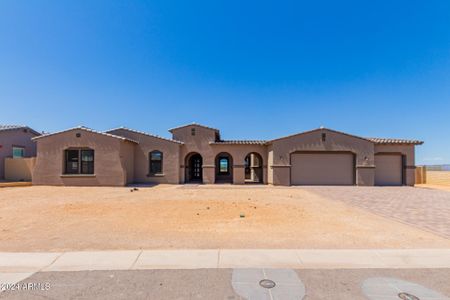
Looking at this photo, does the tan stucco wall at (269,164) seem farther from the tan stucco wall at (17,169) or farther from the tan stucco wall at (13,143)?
the tan stucco wall at (13,143)

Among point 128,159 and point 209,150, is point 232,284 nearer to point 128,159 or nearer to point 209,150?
point 209,150

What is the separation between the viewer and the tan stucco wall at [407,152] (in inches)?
734

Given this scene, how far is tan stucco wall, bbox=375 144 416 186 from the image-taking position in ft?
61.2

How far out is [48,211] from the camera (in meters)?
8.37

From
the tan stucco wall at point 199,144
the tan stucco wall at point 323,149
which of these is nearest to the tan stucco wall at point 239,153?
the tan stucco wall at point 199,144

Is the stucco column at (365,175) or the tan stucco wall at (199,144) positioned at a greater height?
the tan stucco wall at (199,144)

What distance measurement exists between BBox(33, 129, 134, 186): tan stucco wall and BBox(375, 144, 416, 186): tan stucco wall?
20839 mm

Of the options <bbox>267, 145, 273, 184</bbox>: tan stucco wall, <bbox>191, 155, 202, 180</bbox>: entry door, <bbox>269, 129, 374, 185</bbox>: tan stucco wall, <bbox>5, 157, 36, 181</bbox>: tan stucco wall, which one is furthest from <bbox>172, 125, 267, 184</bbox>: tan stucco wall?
<bbox>5, 157, 36, 181</bbox>: tan stucco wall

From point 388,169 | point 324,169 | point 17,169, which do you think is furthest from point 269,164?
point 17,169

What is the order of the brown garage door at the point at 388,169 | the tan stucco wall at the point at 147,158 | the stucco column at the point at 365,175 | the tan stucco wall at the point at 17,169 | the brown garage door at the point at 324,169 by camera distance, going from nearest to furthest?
1. the stucco column at the point at 365,175
2. the brown garage door at the point at 324,169
3. the brown garage door at the point at 388,169
4. the tan stucco wall at the point at 147,158
5. the tan stucco wall at the point at 17,169

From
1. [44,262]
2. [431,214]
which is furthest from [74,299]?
[431,214]

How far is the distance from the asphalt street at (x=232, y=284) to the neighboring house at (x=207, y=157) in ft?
47.8

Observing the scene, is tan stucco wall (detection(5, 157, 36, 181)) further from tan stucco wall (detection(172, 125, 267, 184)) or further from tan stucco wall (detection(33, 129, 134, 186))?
tan stucco wall (detection(172, 125, 267, 184))

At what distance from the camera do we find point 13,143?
68.2 ft
